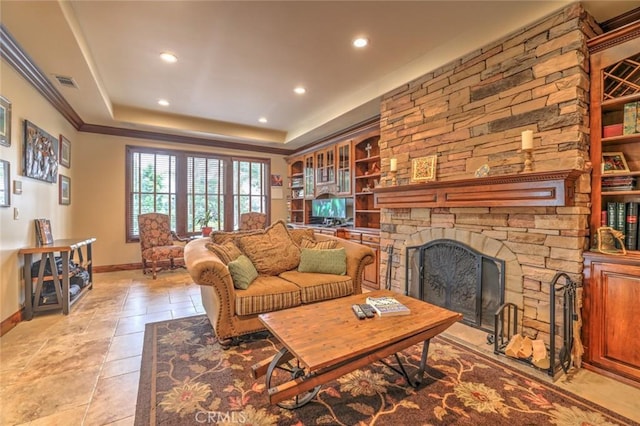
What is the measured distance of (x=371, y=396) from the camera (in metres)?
1.89

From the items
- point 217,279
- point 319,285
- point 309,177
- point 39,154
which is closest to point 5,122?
point 39,154

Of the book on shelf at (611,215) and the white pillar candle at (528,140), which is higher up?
the white pillar candle at (528,140)

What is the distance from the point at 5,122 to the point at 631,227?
534cm

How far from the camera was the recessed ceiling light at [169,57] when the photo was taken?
10.5 feet

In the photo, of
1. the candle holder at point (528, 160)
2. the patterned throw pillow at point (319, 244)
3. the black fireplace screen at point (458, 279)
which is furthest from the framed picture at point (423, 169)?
the patterned throw pillow at point (319, 244)

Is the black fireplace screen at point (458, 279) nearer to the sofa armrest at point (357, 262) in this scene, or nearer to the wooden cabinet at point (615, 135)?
the sofa armrest at point (357, 262)

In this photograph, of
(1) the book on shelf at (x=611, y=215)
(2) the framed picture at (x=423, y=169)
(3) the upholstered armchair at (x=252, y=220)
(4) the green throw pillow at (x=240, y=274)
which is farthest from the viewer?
(3) the upholstered armchair at (x=252, y=220)

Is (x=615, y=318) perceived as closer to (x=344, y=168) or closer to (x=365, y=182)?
(x=365, y=182)

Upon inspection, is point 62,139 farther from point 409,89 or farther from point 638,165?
point 638,165

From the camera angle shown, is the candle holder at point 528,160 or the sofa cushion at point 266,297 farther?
the sofa cushion at point 266,297

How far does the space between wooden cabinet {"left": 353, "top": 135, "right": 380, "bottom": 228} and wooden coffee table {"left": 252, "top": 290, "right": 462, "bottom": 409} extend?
9.49 ft

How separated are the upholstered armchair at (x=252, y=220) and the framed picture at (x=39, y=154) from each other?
3.20 meters

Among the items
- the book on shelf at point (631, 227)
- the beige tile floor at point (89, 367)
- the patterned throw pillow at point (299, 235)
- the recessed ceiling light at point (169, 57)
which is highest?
the recessed ceiling light at point (169, 57)

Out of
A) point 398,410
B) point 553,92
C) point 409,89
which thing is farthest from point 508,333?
point 409,89
